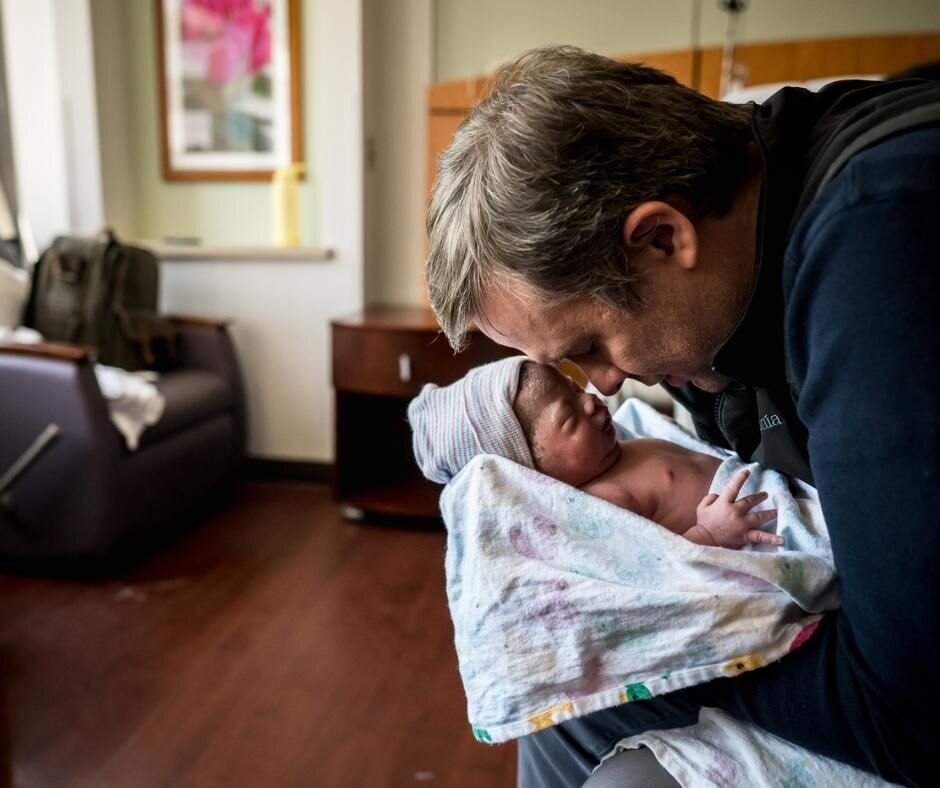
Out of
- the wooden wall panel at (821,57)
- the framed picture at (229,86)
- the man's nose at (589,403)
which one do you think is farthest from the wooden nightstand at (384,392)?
the man's nose at (589,403)

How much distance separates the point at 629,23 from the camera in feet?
8.90

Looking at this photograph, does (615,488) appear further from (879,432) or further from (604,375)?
(879,432)

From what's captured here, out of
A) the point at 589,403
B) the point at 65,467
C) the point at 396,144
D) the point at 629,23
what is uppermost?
the point at 629,23

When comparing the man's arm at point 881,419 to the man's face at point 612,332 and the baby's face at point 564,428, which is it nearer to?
the man's face at point 612,332

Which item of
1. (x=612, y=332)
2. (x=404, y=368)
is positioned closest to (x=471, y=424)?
(x=612, y=332)

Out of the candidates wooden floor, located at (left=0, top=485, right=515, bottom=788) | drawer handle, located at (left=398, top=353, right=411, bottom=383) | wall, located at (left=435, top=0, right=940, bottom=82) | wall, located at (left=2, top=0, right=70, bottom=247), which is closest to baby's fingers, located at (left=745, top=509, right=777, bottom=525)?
wooden floor, located at (left=0, top=485, right=515, bottom=788)

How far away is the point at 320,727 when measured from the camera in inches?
62.3

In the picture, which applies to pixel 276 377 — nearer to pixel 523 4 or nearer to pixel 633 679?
pixel 523 4

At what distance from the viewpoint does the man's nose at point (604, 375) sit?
2.61 feet

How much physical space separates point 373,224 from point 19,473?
151 cm

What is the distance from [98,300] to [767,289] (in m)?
2.48

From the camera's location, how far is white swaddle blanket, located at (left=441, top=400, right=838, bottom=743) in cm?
70

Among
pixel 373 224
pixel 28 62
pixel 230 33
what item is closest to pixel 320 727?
pixel 373 224

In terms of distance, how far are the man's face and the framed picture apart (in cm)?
258
